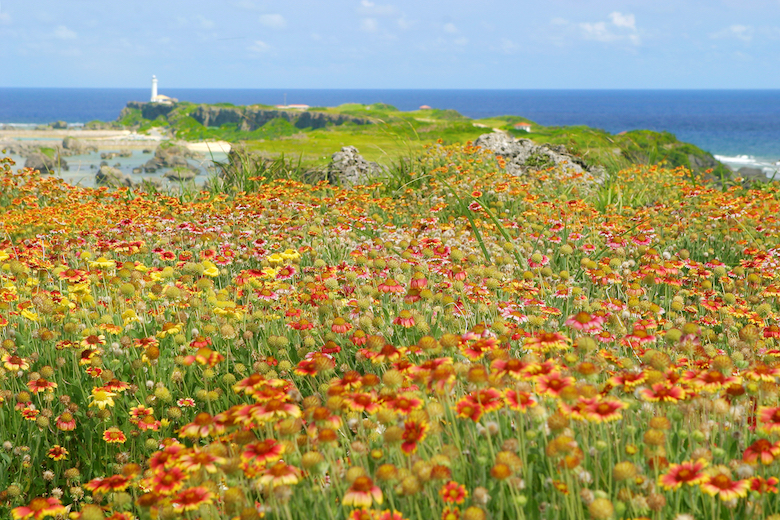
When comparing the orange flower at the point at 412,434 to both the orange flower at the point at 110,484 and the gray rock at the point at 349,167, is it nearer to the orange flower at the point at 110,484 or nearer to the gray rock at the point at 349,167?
the orange flower at the point at 110,484

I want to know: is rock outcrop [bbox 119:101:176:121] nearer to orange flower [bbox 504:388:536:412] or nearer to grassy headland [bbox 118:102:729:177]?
grassy headland [bbox 118:102:729:177]

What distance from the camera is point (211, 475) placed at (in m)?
2.21

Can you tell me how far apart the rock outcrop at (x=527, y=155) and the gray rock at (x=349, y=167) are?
2.09m

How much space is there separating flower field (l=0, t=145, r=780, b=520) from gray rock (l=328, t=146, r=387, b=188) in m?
3.16

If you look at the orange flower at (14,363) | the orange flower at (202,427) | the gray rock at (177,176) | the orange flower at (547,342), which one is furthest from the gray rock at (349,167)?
the orange flower at (202,427)

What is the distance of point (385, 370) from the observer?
3.10m

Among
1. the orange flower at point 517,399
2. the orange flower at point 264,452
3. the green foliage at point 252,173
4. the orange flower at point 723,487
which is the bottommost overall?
the orange flower at point 264,452

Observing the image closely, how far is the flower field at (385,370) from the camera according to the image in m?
1.85

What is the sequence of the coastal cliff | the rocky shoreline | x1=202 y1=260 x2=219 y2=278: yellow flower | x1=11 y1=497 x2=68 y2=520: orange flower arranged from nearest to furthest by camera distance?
1. x1=11 y1=497 x2=68 y2=520: orange flower
2. x1=202 y1=260 x2=219 y2=278: yellow flower
3. the rocky shoreline
4. the coastal cliff

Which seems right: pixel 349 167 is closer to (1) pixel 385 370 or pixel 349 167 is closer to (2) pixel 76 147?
(1) pixel 385 370

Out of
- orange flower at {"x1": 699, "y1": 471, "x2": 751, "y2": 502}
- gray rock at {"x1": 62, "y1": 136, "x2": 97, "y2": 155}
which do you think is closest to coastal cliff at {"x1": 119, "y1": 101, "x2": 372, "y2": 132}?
gray rock at {"x1": 62, "y1": 136, "x2": 97, "y2": 155}

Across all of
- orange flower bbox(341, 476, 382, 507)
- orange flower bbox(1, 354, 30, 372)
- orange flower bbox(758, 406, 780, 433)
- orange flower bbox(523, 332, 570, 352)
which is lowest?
orange flower bbox(1, 354, 30, 372)

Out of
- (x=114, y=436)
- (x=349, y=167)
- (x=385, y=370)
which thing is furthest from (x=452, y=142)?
(x=114, y=436)

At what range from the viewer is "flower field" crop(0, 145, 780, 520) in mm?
1847
